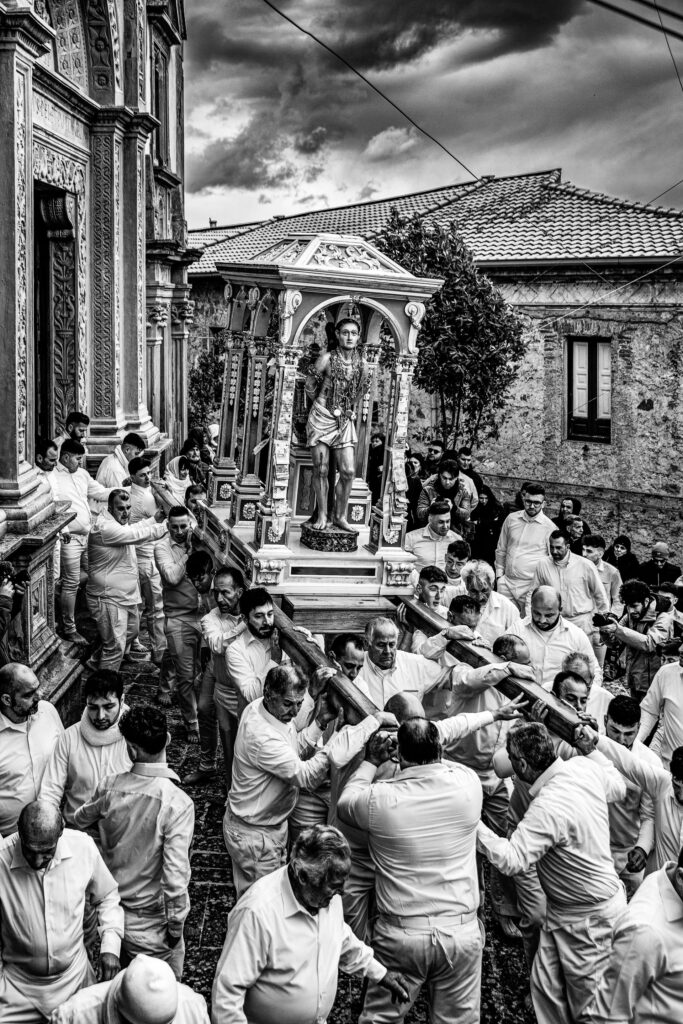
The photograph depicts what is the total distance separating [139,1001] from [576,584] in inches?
239

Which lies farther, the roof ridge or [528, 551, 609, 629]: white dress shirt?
the roof ridge

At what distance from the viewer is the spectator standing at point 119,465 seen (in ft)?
37.8

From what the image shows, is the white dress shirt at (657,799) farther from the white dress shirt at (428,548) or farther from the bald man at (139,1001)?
the white dress shirt at (428,548)

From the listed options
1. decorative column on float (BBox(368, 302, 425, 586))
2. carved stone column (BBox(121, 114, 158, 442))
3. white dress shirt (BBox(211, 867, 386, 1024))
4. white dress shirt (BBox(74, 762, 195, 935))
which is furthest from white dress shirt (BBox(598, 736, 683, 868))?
carved stone column (BBox(121, 114, 158, 442))

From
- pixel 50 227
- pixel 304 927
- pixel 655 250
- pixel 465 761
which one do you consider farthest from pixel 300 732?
pixel 655 250

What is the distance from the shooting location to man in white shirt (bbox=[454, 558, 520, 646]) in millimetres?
7840

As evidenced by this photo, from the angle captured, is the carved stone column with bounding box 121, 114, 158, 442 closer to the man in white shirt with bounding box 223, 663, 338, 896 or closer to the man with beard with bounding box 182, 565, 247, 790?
the man with beard with bounding box 182, 565, 247, 790

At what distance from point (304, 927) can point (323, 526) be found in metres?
5.32

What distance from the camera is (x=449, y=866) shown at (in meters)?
4.92

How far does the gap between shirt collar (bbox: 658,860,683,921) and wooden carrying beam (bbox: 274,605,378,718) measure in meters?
1.77

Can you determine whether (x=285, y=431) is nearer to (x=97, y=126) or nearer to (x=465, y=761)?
(x=465, y=761)

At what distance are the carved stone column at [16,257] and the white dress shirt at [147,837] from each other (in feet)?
12.2

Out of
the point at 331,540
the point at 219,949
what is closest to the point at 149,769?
the point at 219,949

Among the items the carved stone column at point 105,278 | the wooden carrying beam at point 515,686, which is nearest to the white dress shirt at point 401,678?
the wooden carrying beam at point 515,686
